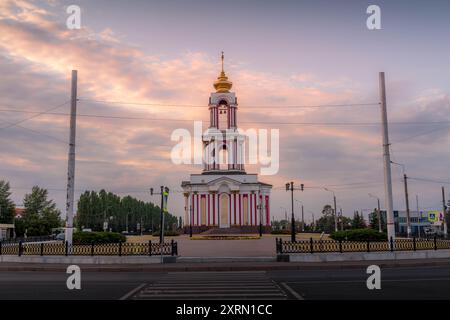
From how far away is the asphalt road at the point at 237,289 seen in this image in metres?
13.2

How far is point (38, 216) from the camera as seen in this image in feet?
281

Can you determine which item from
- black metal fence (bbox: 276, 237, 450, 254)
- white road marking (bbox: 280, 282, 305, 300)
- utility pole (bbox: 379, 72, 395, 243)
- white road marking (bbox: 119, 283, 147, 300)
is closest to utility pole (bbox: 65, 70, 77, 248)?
white road marking (bbox: 119, 283, 147, 300)

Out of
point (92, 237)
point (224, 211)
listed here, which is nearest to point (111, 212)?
point (224, 211)

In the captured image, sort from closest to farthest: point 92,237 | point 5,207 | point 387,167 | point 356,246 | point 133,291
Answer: point 133,291, point 387,167, point 356,246, point 92,237, point 5,207

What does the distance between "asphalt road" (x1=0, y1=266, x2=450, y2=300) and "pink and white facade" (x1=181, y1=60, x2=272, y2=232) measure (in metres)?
67.0

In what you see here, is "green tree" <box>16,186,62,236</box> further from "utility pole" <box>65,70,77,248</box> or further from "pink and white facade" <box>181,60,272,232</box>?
"utility pole" <box>65,70,77,248</box>

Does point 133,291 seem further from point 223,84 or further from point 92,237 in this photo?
point 223,84

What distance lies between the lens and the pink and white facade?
285 ft

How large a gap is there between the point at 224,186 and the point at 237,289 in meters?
73.7

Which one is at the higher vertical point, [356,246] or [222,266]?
[356,246]
